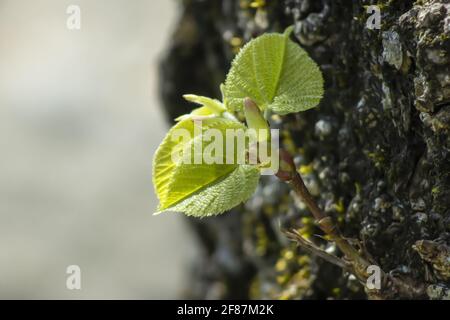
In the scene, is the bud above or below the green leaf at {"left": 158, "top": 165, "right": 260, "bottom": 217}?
above

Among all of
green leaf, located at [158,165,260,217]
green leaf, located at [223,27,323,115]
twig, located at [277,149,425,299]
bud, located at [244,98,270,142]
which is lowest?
twig, located at [277,149,425,299]

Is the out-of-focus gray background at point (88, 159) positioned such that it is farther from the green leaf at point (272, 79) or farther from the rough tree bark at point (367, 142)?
the green leaf at point (272, 79)

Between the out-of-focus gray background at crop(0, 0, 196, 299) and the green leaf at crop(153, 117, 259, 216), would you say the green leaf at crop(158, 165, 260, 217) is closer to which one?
the green leaf at crop(153, 117, 259, 216)

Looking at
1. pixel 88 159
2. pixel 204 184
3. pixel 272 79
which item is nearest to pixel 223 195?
pixel 204 184

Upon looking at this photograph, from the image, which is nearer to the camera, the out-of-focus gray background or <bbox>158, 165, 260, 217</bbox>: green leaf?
<bbox>158, 165, 260, 217</bbox>: green leaf

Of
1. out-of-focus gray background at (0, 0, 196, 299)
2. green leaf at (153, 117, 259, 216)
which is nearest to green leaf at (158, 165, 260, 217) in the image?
green leaf at (153, 117, 259, 216)

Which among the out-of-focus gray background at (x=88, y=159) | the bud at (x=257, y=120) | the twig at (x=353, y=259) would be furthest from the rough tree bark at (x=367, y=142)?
the out-of-focus gray background at (x=88, y=159)

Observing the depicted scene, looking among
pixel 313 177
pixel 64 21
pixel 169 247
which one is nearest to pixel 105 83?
pixel 64 21
